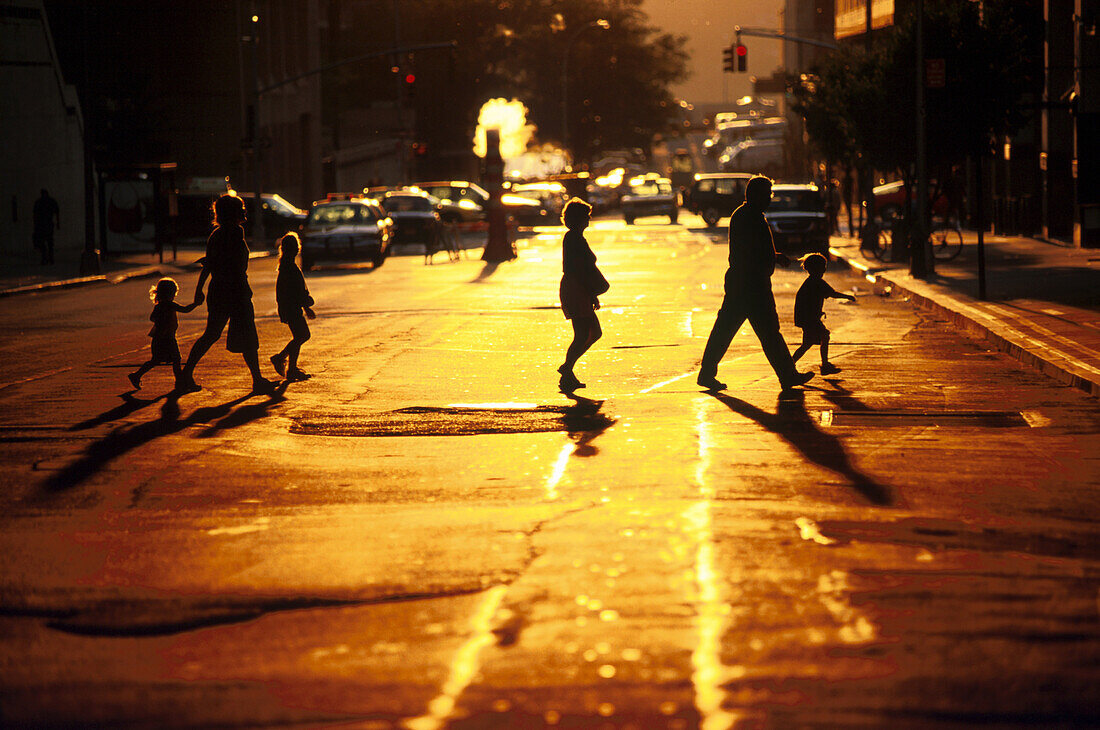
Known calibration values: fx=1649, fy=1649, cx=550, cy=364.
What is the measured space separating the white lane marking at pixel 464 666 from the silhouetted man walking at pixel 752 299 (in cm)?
760

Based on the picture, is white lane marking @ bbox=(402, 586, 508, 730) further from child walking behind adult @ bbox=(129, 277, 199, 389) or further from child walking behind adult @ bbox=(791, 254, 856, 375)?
child walking behind adult @ bbox=(791, 254, 856, 375)

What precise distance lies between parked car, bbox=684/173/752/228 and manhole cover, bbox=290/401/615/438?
4255 centimetres

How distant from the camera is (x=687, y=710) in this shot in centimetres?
524

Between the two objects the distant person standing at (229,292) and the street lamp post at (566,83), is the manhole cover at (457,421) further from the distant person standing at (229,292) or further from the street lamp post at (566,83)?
the street lamp post at (566,83)

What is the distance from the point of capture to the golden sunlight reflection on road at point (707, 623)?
5.25m

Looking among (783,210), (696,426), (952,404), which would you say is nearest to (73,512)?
(696,426)

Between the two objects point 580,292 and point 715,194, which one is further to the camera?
point 715,194

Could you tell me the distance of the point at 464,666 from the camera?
19.0 ft

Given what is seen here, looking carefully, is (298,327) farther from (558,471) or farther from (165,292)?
(558,471)

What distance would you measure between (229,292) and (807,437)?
19.1 ft

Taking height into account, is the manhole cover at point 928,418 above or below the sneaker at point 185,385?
below

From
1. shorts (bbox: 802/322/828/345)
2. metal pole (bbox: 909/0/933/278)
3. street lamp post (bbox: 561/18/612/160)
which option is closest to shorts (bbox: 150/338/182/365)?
shorts (bbox: 802/322/828/345)

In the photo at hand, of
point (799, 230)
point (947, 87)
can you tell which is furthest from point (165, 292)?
point (799, 230)

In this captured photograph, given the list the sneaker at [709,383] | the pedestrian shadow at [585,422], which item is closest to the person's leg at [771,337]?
the sneaker at [709,383]
